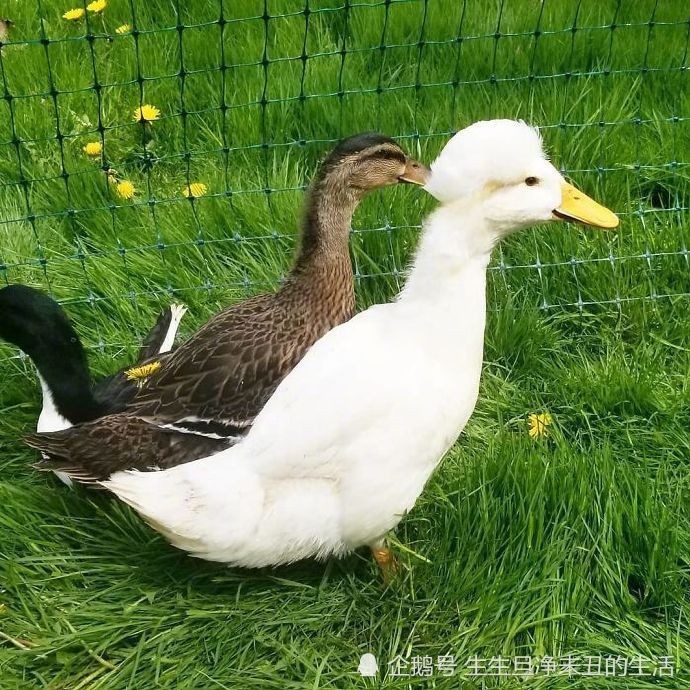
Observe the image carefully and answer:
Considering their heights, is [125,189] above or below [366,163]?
below

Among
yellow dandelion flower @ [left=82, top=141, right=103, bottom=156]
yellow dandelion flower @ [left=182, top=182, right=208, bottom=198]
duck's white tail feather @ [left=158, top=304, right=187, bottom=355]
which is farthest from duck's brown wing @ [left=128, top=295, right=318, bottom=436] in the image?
yellow dandelion flower @ [left=82, top=141, right=103, bottom=156]

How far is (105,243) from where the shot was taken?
9.25 feet

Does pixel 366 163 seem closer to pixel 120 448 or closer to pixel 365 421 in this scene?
pixel 365 421

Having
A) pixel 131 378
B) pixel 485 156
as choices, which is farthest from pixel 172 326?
pixel 485 156

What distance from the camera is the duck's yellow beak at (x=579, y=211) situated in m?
1.84

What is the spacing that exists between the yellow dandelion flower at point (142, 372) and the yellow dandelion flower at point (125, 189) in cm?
85

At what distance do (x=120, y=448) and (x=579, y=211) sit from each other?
1190mm

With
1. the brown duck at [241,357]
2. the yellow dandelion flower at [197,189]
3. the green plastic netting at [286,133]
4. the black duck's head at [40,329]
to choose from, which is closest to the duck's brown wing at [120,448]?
the brown duck at [241,357]

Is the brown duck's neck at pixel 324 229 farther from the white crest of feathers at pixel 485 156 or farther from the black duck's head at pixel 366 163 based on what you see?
the white crest of feathers at pixel 485 156

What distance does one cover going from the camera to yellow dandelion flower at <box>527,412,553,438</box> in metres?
2.34

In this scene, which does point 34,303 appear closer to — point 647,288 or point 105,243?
point 105,243

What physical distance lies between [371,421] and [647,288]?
132 centimetres

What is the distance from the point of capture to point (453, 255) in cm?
179

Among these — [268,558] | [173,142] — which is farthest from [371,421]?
[173,142]
